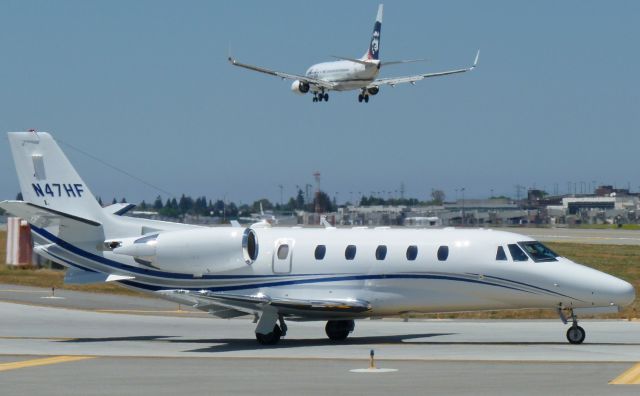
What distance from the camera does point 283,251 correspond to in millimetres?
28203

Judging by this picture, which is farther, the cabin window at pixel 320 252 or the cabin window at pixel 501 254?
the cabin window at pixel 320 252

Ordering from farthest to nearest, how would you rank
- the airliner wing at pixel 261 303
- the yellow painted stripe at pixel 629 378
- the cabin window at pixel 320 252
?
the cabin window at pixel 320 252, the airliner wing at pixel 261 303, the yellow painted stripe at pixel 629 378

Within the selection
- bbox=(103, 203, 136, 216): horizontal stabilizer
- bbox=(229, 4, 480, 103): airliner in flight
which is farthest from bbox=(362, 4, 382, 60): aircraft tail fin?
bbox=(103, 203, 136, 216): horizontal stabilizer

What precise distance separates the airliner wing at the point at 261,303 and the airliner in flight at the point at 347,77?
177 feet

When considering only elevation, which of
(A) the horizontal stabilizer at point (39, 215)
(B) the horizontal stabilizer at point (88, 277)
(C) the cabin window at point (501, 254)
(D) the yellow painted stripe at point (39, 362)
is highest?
(A) the horizontal stabilizer at point (39, 215)

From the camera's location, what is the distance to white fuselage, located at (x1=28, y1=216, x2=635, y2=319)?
26.4 m

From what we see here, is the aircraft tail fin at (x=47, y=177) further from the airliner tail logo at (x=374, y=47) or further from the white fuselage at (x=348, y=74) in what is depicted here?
the airliner tail logo at (x=374, y=47)

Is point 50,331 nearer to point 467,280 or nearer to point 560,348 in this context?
point 467,280

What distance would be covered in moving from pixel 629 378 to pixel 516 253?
7295mm

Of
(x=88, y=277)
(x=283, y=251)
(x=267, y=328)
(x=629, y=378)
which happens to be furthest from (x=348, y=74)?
(x=629, y=378)

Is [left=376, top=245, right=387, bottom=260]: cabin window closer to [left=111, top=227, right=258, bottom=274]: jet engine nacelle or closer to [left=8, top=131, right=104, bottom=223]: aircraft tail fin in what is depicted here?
[left=111, top=227, right=258, bottom=274]: jet engine nacelle

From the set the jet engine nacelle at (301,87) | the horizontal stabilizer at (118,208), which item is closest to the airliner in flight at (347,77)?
the jet engine nacelle at (301,87)

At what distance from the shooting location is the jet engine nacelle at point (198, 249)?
92.6ft

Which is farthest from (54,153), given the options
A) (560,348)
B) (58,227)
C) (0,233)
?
(0,233)
